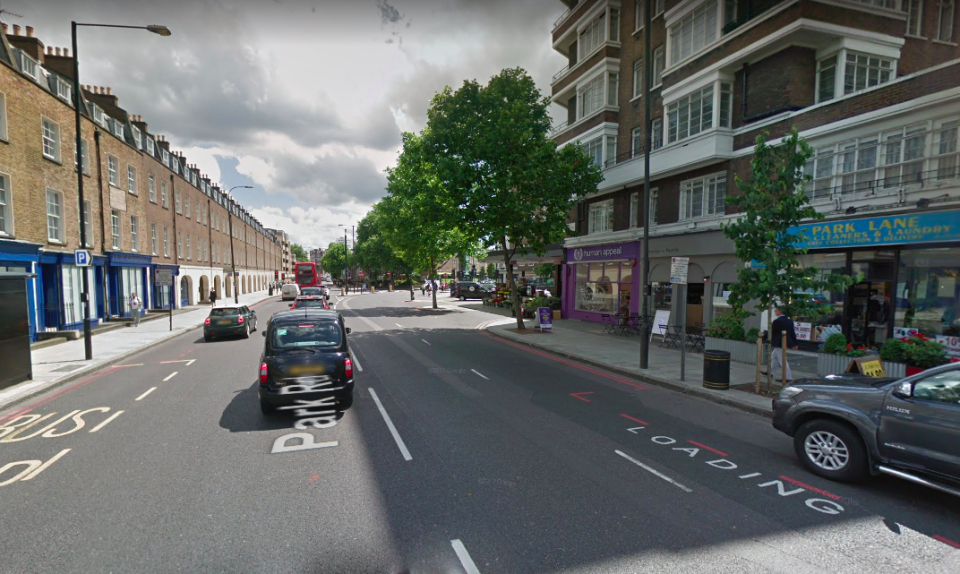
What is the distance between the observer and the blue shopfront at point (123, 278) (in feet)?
73.2

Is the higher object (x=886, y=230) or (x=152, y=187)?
(x=152, y=187)

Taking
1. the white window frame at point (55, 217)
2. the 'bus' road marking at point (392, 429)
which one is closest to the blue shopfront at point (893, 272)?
the 'bus' road marking at point (392, 429)


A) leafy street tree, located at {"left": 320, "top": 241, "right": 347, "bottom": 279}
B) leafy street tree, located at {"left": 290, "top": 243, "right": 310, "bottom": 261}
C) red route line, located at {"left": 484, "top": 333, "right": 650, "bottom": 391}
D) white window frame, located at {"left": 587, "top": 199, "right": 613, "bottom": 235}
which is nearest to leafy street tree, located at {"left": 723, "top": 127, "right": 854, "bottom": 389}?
red route line, located at {"left": 484, "top": 333, "right": 650, "bottom": 391}

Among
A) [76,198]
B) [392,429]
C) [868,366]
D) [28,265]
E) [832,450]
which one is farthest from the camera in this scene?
[76,198]

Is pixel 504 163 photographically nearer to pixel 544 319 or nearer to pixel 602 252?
pixel 544 319

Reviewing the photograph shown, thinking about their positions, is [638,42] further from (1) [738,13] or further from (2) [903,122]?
(2) [903,122]

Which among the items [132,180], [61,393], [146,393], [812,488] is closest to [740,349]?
[812,488]

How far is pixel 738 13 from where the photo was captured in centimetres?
1584

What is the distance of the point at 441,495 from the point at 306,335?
14.3 feet

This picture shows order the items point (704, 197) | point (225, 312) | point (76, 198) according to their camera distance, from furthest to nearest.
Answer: point (76, 198) < point (225, 312) < point (704, 197)

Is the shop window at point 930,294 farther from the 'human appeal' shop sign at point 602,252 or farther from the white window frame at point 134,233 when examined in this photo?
the white window frame at point 134,233

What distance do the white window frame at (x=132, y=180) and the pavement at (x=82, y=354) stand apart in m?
7.89

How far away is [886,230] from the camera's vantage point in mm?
11453

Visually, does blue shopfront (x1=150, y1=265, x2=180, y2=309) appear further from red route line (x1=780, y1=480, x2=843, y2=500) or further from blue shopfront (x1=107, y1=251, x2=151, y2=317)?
red route line (x1=780, y1=480, x2=843, y2=500)
